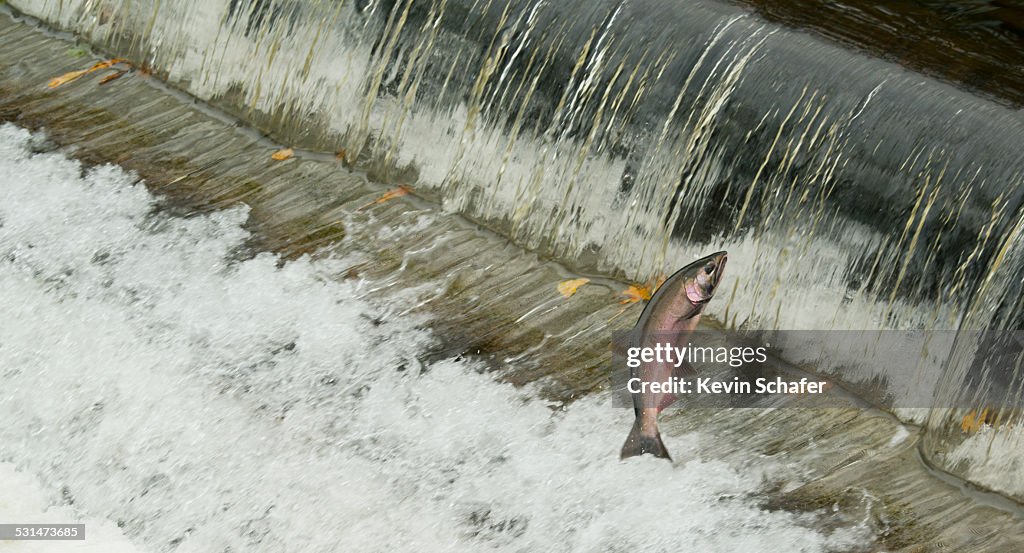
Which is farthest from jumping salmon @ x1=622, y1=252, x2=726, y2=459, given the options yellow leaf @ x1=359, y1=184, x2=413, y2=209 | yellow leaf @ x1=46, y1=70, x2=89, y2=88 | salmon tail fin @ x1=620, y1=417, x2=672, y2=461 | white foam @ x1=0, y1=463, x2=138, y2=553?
yellow leaf @ x1=46, y1=70, x2=89, y2=88

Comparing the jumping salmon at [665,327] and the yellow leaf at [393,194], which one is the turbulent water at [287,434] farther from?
the yellow leaf at [393,194]

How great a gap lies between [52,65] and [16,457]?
2.92m

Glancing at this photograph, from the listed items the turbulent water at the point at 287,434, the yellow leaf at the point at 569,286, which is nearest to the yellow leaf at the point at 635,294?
the yellow leaf at the point at 569,286

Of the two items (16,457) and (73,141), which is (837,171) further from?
(73,141)

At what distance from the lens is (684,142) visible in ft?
15.8

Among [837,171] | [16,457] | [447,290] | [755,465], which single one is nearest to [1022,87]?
[837,171]

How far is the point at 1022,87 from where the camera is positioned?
4633mm

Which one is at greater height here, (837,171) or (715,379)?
(837,171)

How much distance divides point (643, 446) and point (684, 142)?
4.19 feet

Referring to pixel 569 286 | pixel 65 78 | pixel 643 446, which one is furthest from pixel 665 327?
pixel 65 78

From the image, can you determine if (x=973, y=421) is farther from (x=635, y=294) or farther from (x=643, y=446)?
(x=635, y=294)

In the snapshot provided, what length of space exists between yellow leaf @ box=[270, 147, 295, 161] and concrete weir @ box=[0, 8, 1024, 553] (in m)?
0.03

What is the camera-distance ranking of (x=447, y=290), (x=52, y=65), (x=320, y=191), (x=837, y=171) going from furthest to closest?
(x=52, y=65) → (x=320, y=191) → (x=447, y=290) → (x=837, y=171)

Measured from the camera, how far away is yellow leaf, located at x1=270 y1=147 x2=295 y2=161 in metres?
5.82
